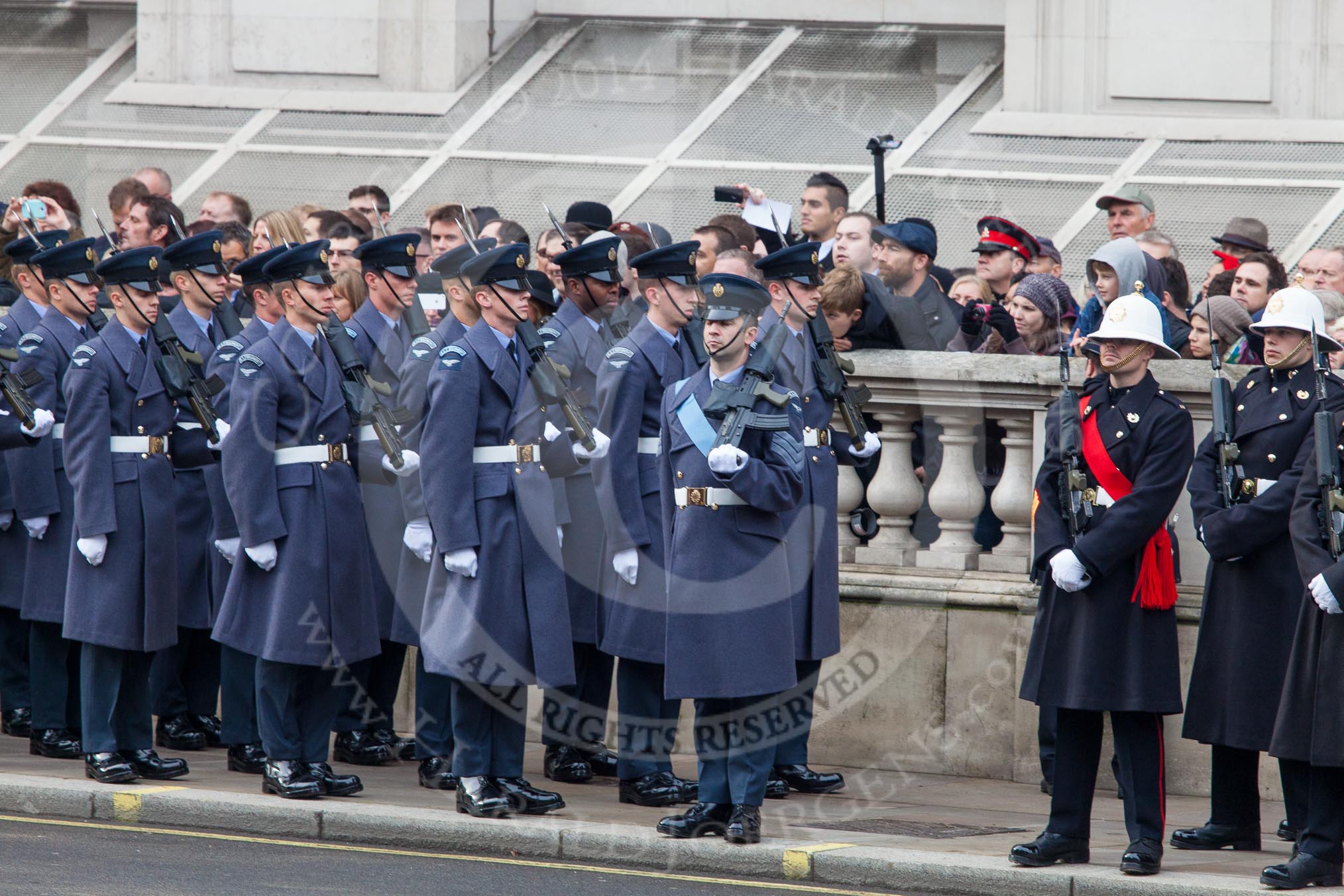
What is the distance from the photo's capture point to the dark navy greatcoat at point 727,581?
7.76m

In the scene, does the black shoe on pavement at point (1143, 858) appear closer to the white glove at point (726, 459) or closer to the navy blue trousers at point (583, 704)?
the white glove at point (726, 459)

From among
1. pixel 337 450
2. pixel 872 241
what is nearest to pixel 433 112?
pixel 872 241

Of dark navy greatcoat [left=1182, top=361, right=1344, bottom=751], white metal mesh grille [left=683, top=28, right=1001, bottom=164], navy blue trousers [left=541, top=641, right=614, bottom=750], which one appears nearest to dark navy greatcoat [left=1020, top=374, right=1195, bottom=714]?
dark navy greatcoat [left=1182, top=361, right=1344, bottom=751]

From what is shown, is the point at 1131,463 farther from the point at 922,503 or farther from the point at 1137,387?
the point at 922,503

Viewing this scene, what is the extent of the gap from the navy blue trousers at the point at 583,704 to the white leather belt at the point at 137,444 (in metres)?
1.85

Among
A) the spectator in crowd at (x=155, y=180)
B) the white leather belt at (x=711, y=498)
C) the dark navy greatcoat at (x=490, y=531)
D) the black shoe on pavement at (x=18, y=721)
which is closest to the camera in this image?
the white leather belt at (x=711, y=498)

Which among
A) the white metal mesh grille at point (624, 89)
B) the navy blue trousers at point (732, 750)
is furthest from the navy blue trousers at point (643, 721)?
the white metal mesh grille at point (624, 89)

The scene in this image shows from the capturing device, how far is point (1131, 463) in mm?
7625

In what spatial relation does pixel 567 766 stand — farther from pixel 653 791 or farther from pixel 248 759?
pixel 248 759

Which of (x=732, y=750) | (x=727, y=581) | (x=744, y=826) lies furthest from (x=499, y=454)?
(x=744, y=826)

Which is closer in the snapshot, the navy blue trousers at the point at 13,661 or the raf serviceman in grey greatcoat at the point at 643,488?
the raf serviceman in grey greatcoat at the point at 643,488

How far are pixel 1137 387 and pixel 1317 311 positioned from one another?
68 cm

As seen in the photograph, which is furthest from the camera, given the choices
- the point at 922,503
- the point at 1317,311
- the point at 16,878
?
the point at 922,503

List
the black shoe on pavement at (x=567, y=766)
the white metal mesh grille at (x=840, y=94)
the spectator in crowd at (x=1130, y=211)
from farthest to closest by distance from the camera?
the white metal mesh grille at (x=840, y=94) → the spectator in crowd at (x=1130, y=211) → the black shoe on pavement at (x=567, y=766)
